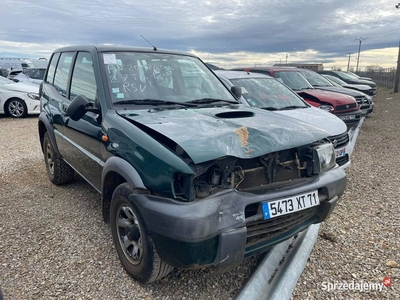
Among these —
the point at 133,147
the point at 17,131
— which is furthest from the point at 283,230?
the point at 17,131

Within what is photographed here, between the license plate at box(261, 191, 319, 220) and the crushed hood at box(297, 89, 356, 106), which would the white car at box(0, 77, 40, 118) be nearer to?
the crushed hood at box(297, 89, 356, 106)

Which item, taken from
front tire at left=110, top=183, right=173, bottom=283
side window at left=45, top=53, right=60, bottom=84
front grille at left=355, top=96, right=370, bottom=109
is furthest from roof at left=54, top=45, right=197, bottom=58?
front grille at left=355, top=96, right=370, bottom=109

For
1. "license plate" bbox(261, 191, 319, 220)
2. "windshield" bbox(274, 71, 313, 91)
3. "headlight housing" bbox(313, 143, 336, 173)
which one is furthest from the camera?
"windshield" bbox(274, 71, 313, 91)

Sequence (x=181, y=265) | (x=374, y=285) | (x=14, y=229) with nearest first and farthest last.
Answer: (x=181, y=265)
(x=374, y=285)
(x=14, y=229)

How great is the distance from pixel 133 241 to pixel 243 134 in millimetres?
1211

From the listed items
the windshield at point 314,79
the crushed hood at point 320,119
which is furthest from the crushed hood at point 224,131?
the windshield at point 314,79

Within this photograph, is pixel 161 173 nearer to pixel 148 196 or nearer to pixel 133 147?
pixel 148 196

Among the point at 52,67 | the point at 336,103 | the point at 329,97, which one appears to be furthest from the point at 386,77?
the point at 52,67

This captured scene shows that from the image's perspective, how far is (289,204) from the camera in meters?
2.45

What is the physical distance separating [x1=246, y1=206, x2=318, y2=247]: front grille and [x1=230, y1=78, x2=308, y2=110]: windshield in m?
3.15

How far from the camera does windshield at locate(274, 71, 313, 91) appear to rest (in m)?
8.20

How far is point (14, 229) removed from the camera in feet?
11.6

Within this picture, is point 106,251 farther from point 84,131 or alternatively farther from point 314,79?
point 314,79

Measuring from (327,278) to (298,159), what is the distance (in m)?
1.03
